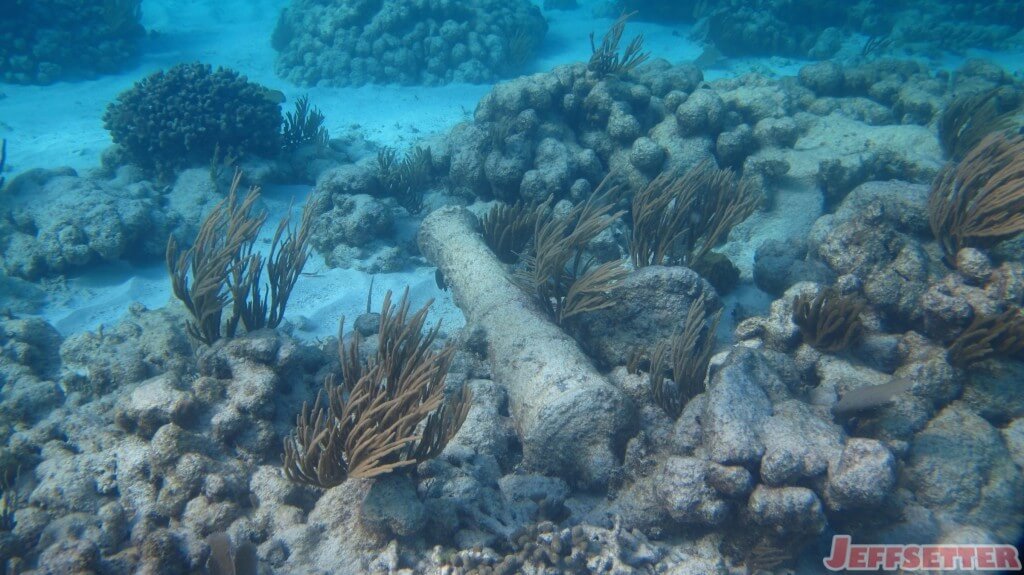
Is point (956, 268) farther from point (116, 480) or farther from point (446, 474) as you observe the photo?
point (116, 480)

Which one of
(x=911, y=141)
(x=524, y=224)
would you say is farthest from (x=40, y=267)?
(x=911, y=141)

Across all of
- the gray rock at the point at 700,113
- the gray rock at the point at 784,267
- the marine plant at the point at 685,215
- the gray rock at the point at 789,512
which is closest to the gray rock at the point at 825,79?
the gray rock at the point at 700,113

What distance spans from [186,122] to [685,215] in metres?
8.17

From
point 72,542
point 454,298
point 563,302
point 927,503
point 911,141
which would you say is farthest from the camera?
point 911,141

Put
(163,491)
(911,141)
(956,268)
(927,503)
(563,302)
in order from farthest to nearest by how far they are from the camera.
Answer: (911,141)
(563,302)
(956,268)
(927,503)
(163,491)

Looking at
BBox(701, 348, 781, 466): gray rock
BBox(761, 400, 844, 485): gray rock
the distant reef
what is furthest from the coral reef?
the distant reef

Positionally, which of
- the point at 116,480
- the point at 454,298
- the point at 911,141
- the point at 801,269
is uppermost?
the point at 911,141

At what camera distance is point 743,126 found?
7672 millimetres

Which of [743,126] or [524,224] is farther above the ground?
[743,126]

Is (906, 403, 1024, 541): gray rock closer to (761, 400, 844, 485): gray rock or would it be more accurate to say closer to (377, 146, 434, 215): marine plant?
(761, 400, 844, 485): gray rock

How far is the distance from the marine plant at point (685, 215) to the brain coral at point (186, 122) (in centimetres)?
682

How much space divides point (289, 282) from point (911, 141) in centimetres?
913

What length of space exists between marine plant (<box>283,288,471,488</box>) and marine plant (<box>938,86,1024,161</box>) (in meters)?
8.25

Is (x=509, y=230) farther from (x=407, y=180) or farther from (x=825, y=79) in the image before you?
(x=825, y=79)
